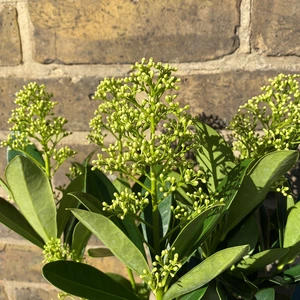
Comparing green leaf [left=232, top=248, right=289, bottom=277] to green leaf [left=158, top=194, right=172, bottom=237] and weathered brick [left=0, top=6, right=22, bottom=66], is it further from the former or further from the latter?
weathered brick [left=0, top=6, right=22, bottom=66]

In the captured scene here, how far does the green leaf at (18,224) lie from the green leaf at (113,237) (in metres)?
0.21

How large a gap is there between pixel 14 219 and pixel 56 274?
7.7 inches

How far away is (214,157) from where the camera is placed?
2.10 feet

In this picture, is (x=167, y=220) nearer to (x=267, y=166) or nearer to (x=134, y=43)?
(x=267, y=166)

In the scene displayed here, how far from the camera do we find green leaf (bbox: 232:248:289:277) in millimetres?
577

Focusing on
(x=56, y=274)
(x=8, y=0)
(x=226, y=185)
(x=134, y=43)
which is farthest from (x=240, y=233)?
(x=8, y=0)

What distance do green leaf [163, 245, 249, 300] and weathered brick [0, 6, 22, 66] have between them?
1.88ft

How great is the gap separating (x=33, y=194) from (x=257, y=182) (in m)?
0.33

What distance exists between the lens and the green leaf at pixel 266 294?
1.84 ft

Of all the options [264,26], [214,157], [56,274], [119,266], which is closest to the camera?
[56,274]

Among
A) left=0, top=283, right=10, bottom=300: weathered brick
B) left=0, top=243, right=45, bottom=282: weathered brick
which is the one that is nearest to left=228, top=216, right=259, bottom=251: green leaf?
left=0, top=243, right=45, bottom=282: weathered brick

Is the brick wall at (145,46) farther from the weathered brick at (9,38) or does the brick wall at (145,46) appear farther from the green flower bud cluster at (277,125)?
the green flower bud cluster at (277,125)

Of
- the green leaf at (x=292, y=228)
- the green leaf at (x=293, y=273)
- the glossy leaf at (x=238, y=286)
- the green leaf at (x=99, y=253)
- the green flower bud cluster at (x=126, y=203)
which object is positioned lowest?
the green leaf at (x=99, y=253)

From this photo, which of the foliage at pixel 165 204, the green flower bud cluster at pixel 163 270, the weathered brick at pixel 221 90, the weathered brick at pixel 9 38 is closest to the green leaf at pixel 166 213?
the foliage at pixel 165 204
